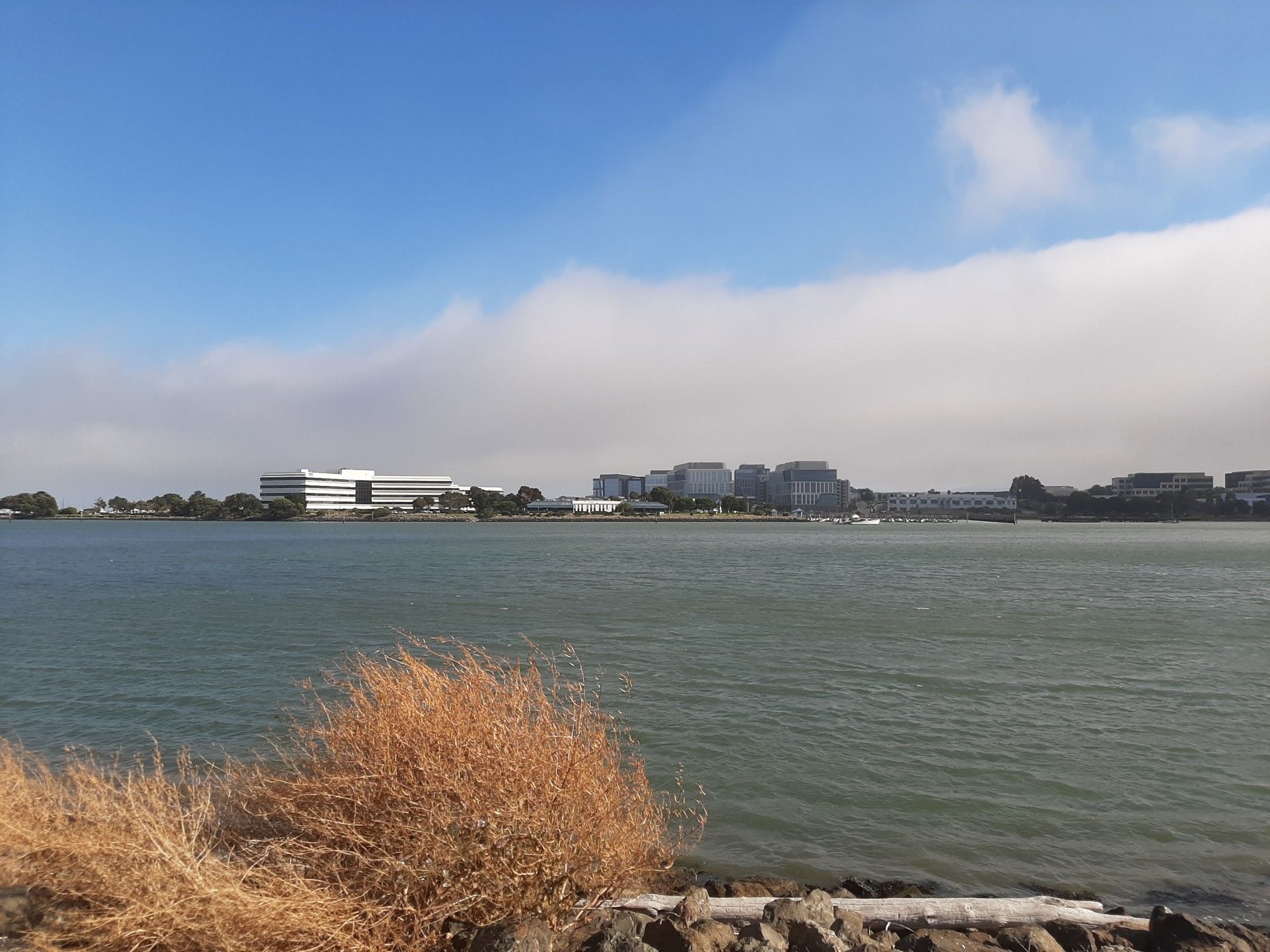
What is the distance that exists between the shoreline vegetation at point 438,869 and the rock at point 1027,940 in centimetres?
2

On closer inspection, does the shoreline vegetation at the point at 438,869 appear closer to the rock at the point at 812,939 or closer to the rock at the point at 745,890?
the rock at the point at 812,939

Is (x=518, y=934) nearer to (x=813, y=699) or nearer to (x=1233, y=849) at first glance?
(x=1233, y=849)

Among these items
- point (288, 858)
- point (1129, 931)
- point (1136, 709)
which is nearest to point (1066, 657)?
point (1136, 709)

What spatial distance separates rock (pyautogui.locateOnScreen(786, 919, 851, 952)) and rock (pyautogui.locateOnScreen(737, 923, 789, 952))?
0.09 metres

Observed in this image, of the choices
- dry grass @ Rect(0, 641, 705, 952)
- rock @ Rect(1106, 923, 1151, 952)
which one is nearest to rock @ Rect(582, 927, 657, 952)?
dry grass @ Rect(0, 641, 705, 952)

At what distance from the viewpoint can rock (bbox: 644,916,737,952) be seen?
6.03 metres

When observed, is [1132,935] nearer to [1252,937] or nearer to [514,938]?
[1252,937]

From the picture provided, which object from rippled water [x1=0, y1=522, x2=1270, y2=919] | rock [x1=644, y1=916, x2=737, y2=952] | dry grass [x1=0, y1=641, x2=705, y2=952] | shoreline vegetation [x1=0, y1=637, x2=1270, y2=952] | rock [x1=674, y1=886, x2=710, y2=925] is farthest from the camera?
rippled water [x1=0, y1=522, x2=1270, y2=919]

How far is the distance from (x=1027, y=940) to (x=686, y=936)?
113 inches

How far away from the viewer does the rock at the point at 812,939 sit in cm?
612

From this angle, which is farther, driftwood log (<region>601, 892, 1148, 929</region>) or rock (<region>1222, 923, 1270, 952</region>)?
driftwood log (<region>601, 892, 1148, 929</region>)

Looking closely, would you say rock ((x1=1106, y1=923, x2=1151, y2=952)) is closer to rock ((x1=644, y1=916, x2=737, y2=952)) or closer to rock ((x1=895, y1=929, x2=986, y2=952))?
rock ((x1=895, y1=929, x2=986, y2=952))

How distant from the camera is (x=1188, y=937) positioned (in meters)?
6.72

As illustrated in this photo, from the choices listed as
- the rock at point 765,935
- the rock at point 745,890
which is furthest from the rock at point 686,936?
the rock at point 745,890
